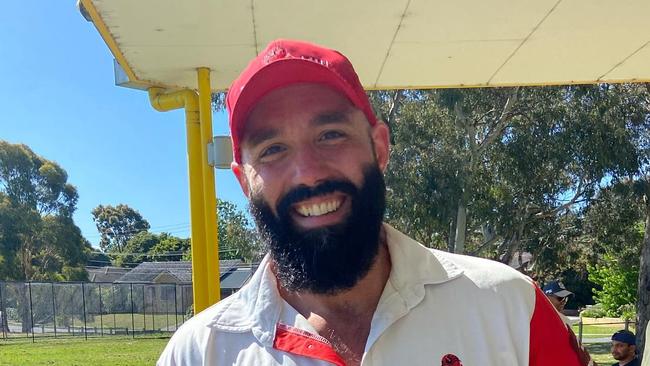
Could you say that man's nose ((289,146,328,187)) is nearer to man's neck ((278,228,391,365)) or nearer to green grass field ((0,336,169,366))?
man's neck ((278,228,391,365))

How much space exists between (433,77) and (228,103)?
3.34 m

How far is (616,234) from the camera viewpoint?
64.4ft

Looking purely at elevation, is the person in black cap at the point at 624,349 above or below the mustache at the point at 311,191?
below

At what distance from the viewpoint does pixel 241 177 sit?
2.06 m

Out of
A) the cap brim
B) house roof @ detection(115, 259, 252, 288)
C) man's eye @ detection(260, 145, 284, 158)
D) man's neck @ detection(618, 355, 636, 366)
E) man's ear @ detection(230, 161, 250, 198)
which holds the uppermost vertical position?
the cap brim

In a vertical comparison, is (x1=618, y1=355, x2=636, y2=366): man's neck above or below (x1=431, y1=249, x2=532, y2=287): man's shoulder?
below

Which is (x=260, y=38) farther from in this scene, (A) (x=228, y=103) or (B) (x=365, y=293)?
(B) (x=365, y=293)

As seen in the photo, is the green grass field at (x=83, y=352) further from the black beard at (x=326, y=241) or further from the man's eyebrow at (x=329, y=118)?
the man's eyebrow at (x=329, y=118)

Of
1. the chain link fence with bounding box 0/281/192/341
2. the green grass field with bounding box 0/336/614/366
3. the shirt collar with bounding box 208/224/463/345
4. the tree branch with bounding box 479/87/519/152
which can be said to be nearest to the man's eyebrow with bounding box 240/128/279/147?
the shirt collar with bounding box 208/224/463/345

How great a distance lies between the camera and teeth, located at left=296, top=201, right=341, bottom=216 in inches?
72.6

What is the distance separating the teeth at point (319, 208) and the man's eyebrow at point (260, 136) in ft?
0.70

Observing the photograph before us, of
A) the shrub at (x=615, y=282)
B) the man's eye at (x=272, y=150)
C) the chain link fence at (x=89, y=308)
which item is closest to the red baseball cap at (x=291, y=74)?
the man's eye at (x=272, y=150)

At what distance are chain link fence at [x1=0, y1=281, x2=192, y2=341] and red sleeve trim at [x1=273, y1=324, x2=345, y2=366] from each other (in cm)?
2762

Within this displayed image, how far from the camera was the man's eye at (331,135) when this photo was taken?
190 cm
